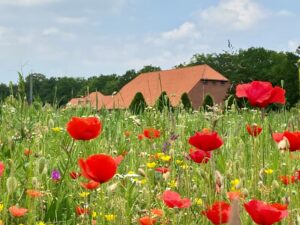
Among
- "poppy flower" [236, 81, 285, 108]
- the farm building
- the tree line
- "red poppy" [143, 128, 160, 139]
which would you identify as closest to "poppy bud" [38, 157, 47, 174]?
"poppy flower" [236, 81, 285, 108]

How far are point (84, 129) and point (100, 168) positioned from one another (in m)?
0.28

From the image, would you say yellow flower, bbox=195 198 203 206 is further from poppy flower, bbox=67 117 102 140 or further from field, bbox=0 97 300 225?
poppy flower, bbox=67 117 102 140

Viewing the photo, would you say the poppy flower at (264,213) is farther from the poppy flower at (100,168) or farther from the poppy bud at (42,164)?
the poppy bud at (42,164)

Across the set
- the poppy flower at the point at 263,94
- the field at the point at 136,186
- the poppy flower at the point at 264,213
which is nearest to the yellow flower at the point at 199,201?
the field at the point at 136,186

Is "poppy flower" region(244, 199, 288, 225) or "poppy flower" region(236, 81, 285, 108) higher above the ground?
"poppy flower" region(236, 81, 285, 108)

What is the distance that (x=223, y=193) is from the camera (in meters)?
1.64

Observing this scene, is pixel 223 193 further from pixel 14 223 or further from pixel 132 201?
pixel 14 223

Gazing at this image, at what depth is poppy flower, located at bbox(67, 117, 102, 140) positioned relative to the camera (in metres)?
1.55

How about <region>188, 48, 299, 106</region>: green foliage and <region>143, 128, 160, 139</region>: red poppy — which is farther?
<region>188, 48, 299, 106</region>: green foliage

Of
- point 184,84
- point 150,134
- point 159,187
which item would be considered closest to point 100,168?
point 159,187

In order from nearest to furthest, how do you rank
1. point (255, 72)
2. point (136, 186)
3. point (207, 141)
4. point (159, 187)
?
point (207, 141) < point (159, 187) < point (136, 186) < point (255, 72)

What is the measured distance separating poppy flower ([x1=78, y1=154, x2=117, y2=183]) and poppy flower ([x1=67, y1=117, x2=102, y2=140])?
0.84ft

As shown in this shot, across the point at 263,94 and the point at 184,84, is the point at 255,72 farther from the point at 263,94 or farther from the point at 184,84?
the point at 263,94

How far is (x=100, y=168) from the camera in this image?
1299 millimetres
